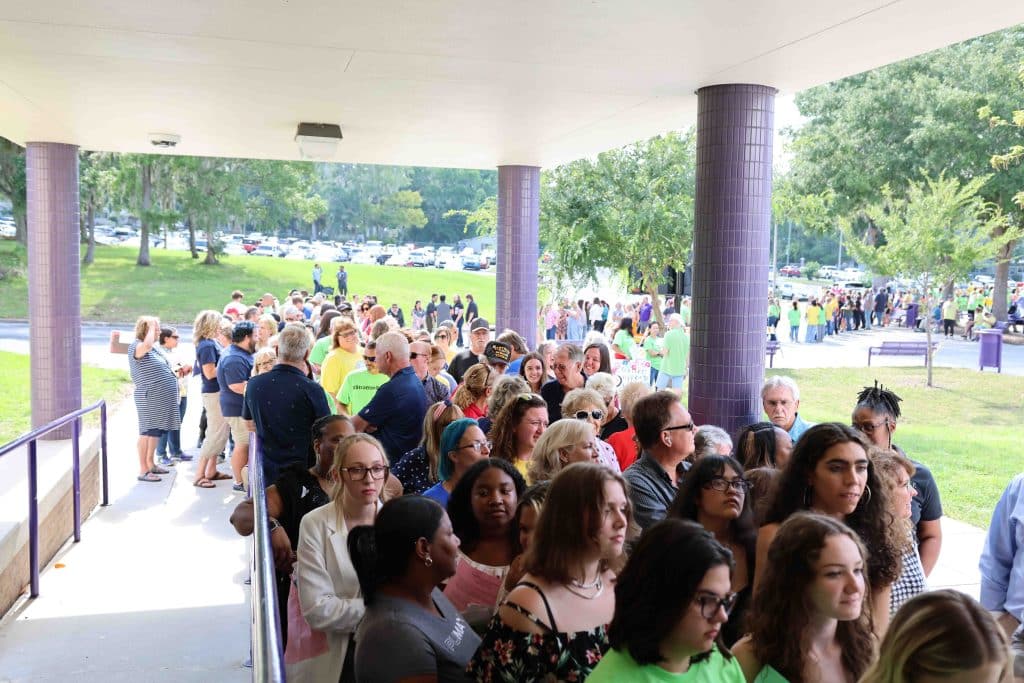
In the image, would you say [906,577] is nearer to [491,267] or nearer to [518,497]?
[518,497]

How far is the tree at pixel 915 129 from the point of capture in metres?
35.7

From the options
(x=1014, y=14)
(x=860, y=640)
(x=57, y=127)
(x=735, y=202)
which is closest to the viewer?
(x=860, y=640)

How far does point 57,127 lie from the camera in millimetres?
10094

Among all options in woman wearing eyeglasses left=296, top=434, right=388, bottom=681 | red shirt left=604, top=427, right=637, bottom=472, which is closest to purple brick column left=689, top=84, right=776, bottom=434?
red shirt left=604, top=427, right=637, bottom=472

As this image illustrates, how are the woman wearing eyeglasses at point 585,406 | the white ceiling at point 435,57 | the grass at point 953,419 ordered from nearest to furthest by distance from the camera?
the white ceiling at point 435,57
the woman wearing eyeglasses at point 585,406
the grass at point 953,419

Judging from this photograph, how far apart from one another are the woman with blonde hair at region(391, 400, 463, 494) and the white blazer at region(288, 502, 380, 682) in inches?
49.8

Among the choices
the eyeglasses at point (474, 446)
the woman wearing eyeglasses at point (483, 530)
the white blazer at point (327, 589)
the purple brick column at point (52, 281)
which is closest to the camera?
the white blazer at point (327, 589)

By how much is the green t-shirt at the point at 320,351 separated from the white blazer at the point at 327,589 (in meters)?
6.24

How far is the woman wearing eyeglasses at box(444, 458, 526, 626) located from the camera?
361 cm

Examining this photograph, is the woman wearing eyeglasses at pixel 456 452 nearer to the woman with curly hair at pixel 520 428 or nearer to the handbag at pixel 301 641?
the woman with curly hair at pixel 520 428

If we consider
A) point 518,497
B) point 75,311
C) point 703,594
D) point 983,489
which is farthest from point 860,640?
point 75,311

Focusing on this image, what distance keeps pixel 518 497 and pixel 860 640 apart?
1510 mm

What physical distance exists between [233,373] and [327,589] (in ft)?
18.8

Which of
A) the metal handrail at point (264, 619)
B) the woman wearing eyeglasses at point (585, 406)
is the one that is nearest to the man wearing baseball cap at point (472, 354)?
the woman wearing eyeglasses at point (585, 406)
